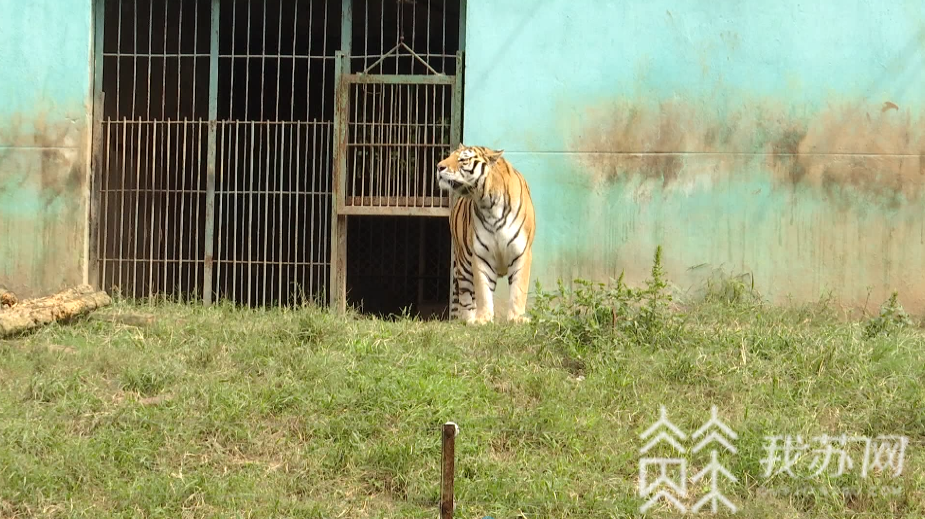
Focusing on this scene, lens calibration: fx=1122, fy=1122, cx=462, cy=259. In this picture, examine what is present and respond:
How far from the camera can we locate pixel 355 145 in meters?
7.68

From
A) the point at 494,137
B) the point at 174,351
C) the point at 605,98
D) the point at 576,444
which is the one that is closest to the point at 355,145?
the point at 494,137

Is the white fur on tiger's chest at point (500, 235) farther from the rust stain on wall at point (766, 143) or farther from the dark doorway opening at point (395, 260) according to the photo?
the dark doorway opening at point (395, 260)

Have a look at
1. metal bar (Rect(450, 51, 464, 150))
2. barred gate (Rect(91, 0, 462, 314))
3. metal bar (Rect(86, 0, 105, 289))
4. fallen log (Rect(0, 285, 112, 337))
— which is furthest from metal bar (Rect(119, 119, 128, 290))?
metal bar (Rect(450, 51, 464, 150))

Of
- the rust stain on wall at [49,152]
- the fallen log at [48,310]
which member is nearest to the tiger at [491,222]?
the fallen log at [48,310]

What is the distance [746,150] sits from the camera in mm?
7457

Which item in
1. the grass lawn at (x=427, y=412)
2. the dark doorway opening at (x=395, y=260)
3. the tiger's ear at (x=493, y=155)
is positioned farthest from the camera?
the dark doorway opening at (x=395, y=260)

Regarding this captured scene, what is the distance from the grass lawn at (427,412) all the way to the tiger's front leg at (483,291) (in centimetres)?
71

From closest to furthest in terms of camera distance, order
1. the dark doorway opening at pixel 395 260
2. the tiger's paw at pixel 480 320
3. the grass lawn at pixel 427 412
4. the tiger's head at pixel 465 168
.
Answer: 1. the grass lawn at pixel 427 412
2. the tiger's paw at pixel 480 320
3. the tiger's head at pixel 465 168
4. the dark doorway opening at pixel 395 260

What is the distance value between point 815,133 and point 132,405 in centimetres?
477

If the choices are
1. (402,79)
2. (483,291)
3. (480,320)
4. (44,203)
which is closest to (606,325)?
(480,320)

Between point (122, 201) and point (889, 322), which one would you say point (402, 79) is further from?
point (889, 322)

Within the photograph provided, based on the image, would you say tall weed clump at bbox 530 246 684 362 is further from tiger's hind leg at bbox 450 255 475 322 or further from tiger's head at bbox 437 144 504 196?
tiger's hind leg at bbox 450 255 475 322

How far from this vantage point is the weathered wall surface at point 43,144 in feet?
25.1

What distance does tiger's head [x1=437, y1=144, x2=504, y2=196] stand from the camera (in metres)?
6.88
